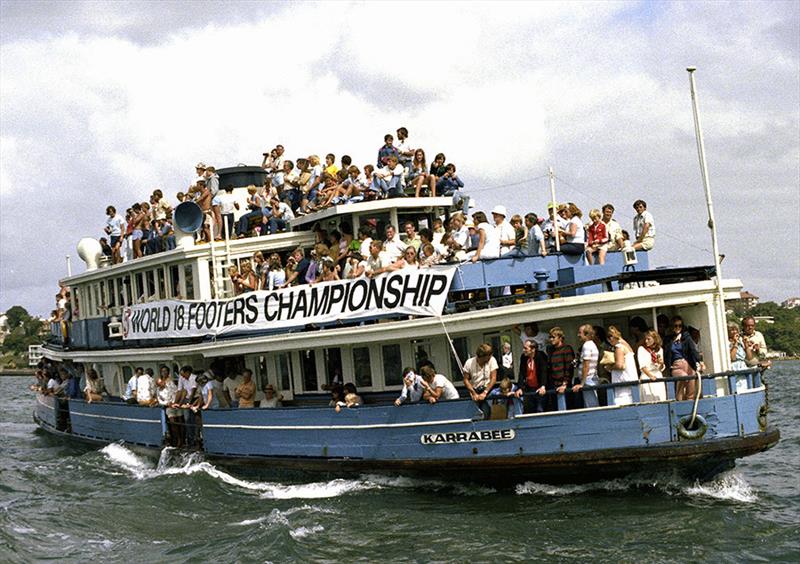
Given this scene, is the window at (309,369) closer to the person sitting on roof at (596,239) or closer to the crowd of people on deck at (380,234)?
the crowd of people on deck at (380,234)

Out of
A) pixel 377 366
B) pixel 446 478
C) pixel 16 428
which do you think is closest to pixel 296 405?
pixel 377 366

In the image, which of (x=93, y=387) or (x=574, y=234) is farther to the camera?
(x=93, y=387)

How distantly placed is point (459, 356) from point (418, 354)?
0.82 metres

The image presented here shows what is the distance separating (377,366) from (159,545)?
5111mm

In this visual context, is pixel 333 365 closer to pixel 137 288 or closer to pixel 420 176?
pixel 420 176

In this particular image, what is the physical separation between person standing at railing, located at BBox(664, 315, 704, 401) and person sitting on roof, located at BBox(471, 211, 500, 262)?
3228 mm

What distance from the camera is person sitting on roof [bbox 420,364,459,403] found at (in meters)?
16.3

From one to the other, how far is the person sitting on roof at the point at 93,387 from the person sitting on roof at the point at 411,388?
36.9 ft

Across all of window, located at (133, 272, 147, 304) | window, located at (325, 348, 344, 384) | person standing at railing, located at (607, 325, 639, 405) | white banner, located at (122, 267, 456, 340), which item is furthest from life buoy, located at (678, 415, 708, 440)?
window, located at (133, 272, 147, 304)

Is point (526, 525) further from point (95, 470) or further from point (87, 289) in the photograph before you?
point (87, 289)

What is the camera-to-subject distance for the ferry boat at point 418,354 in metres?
14.9

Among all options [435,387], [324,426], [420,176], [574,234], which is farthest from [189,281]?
[574,234]

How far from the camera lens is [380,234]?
20234mm

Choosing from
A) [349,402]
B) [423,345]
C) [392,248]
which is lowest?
[349,402]
